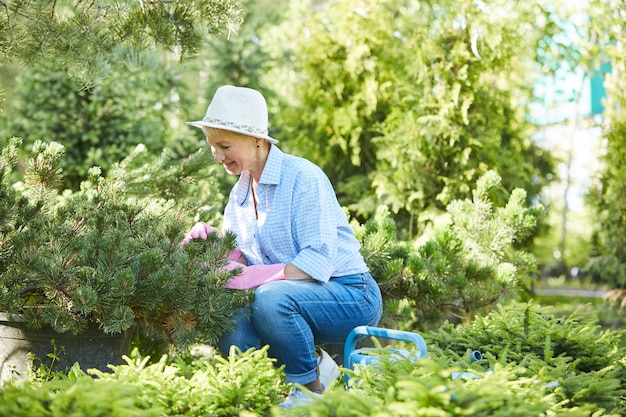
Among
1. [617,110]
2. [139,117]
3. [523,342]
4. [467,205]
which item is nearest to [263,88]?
[139,117]

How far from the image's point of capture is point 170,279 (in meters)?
2.18

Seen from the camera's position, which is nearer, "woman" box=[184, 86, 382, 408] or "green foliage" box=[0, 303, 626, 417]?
"green foliage" box=[0, 303, 626, 417]

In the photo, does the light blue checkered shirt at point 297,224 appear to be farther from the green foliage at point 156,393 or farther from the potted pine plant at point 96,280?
the green foliage at point 156,393

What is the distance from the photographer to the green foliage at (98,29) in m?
2.66

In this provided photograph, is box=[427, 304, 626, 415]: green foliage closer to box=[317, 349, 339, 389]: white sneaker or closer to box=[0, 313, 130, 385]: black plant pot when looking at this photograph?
box=[317, 349, 339, 389]: white sneaker

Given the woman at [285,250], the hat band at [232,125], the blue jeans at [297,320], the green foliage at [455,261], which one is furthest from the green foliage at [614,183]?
the hat band at [232,125]

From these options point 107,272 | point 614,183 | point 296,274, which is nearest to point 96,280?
point 107,272

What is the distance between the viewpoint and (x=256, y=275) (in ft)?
8.41

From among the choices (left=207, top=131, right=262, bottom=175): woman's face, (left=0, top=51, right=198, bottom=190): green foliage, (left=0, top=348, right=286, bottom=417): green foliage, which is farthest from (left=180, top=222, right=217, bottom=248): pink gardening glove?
(left=0, top=51, right=198, bottom=190): green foliage

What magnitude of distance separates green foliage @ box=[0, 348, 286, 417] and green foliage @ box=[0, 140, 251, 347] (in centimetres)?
19

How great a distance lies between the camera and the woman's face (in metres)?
2.70

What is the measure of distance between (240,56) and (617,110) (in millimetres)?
3719

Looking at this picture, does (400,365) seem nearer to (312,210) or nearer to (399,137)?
(312,210)

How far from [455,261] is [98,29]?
2.00 meters
